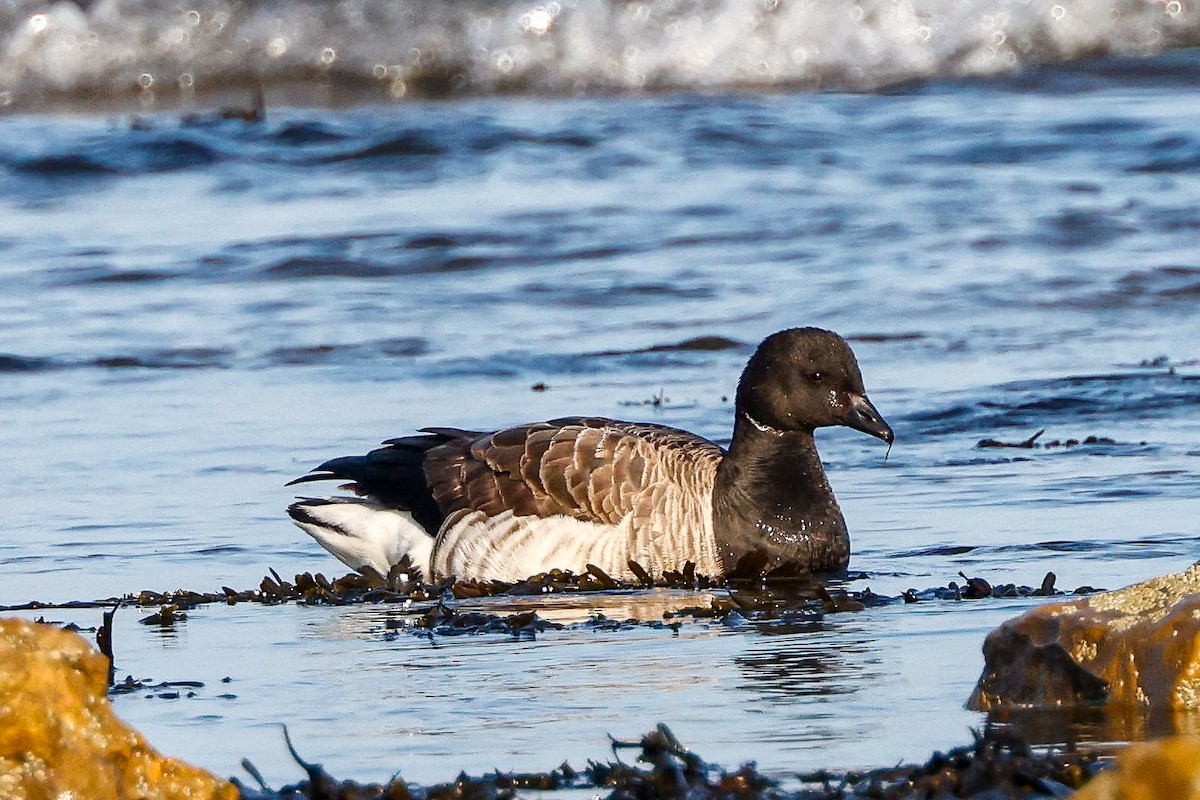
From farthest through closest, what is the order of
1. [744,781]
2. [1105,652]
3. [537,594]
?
[537,594], [1105,652], [744,781]

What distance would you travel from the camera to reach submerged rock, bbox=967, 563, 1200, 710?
17.5 feet

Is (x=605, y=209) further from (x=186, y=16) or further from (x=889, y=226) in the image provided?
(x=186, y=16)

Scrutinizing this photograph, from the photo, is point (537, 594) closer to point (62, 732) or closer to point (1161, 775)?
point (62, 732)

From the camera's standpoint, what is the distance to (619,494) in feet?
28.3

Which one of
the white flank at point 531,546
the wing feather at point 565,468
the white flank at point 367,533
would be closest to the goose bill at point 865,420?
the wing feather at point 565,468

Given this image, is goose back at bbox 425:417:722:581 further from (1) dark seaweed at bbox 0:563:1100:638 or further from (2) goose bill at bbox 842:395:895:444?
(2) goose bill at bbox 842:395:895:444

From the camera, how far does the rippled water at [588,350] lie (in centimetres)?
621

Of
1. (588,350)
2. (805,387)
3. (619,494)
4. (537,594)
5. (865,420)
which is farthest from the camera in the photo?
(588,350)

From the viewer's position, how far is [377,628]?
747cm

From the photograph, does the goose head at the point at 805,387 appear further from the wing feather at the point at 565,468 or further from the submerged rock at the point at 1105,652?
the submerged rock at the point at 1105,652

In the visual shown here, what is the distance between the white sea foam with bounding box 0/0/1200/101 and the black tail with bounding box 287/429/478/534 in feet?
54.7

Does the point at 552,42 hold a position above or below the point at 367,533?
above

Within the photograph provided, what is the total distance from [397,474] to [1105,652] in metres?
4.23

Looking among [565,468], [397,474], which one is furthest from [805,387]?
[397,474]
